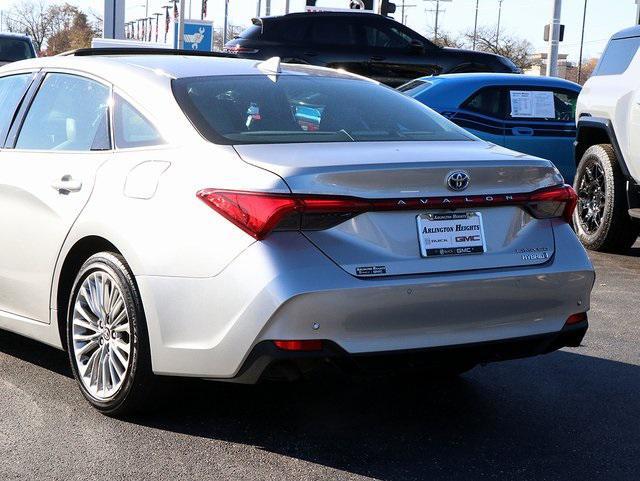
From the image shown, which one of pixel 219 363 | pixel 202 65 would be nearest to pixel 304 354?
pixel 219 363

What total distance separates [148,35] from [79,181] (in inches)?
3520

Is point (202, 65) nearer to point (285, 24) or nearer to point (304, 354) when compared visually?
Answer: point (304, 354)

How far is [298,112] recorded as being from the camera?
471cm

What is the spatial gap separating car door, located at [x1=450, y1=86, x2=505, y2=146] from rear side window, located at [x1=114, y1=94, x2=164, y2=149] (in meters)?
7.11

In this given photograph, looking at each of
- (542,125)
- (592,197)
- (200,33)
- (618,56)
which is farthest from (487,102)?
(200,33)

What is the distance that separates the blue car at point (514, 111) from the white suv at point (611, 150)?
1494mm

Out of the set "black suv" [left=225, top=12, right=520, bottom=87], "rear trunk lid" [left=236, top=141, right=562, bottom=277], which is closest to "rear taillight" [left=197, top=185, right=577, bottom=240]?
"rear trunk lid" [left=236, top=141, right=562, bottom=277]

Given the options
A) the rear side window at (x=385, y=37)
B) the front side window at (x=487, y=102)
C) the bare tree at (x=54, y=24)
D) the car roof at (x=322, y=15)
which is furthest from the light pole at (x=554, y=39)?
the bare tree at (x=54, y=24)

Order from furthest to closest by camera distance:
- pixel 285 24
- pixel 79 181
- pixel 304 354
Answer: pixel 285 24 < pixel 79 181 < pixel 304 354

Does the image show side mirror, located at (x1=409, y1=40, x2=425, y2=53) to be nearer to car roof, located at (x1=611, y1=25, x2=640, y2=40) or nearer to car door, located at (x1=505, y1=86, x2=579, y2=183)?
car door, located at (x1=505, y1=86, x2=579, y2=183)

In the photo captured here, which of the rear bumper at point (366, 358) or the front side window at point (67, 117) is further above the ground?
the front side window at point (67, 117)

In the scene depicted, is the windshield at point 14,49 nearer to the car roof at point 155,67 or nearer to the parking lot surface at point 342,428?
the car roof at point 155,67

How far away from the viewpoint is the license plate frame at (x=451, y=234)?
159 inches

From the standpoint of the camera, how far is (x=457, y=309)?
4051 millimetres
